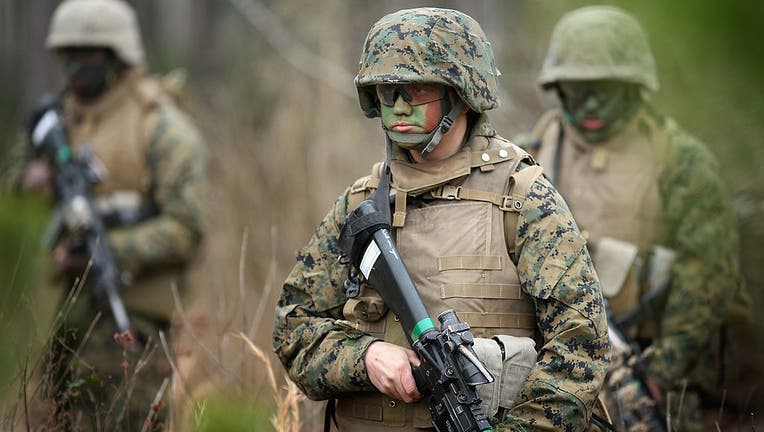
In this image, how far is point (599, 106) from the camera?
5086 mm

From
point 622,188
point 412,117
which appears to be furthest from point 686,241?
point 412,117

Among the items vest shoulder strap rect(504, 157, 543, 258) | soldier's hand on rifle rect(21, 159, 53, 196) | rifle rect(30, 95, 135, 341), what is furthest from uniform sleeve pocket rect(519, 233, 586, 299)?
soldier's hand on rifle rect(21, 159, 53, 196)

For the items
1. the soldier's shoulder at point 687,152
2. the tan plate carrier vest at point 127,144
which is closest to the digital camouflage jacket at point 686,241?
the soldier's shoulder at point 687,152

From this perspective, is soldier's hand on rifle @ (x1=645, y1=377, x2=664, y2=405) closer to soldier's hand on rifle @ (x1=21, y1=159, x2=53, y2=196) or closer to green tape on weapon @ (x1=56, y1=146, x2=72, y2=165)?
green tape on weapon @ (x1=56, y1=146, x2=72, y2=165)

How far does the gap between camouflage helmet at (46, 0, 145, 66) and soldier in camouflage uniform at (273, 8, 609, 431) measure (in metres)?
3.69

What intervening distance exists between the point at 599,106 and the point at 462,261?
8.02ft

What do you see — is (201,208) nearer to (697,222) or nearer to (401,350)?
(697,222)

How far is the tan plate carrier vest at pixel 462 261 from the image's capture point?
2.89 meters

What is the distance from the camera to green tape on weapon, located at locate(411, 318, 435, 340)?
2.76 m

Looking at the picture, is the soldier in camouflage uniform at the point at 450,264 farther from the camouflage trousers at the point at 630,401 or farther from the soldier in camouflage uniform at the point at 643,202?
the soldier in camouflage uniform at the point at 643,202

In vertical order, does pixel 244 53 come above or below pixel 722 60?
below

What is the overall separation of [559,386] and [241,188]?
6895 mm

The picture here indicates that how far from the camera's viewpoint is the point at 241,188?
9375mm

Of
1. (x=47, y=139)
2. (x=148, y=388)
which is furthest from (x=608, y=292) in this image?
(x=47, y=139)
